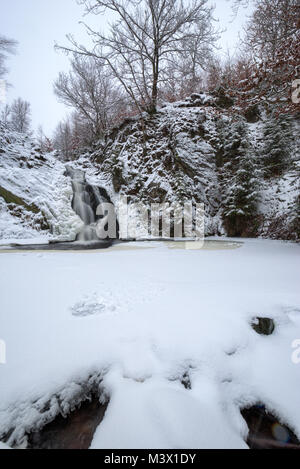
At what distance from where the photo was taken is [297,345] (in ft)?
4.30

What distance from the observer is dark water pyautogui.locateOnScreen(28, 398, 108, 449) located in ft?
2.65

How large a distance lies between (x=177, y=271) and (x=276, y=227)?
212 inches

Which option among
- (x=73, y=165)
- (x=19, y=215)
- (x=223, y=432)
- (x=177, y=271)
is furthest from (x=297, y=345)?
(x=73, y=165)

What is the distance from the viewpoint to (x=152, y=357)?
1.16 metres

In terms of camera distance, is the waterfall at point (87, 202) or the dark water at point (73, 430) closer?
the dark water at point (73, 430)

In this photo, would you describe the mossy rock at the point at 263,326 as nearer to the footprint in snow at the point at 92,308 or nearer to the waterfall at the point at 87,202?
the footprint in snow at the point at 92,308

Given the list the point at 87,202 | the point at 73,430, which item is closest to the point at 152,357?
the point at 73,430

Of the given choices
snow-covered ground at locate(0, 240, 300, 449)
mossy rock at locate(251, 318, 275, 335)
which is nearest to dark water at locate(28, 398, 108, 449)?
snow-covered ground at locate(0, 240, 300, 449)

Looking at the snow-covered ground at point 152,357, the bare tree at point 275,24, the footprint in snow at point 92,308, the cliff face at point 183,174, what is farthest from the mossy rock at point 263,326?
the cliff face at point 183,174

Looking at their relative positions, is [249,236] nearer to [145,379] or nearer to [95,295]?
[95,295]

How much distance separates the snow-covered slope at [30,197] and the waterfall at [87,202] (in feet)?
0.88

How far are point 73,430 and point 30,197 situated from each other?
7.79m

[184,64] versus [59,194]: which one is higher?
[184,64]

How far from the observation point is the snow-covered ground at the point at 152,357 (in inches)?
33.1
